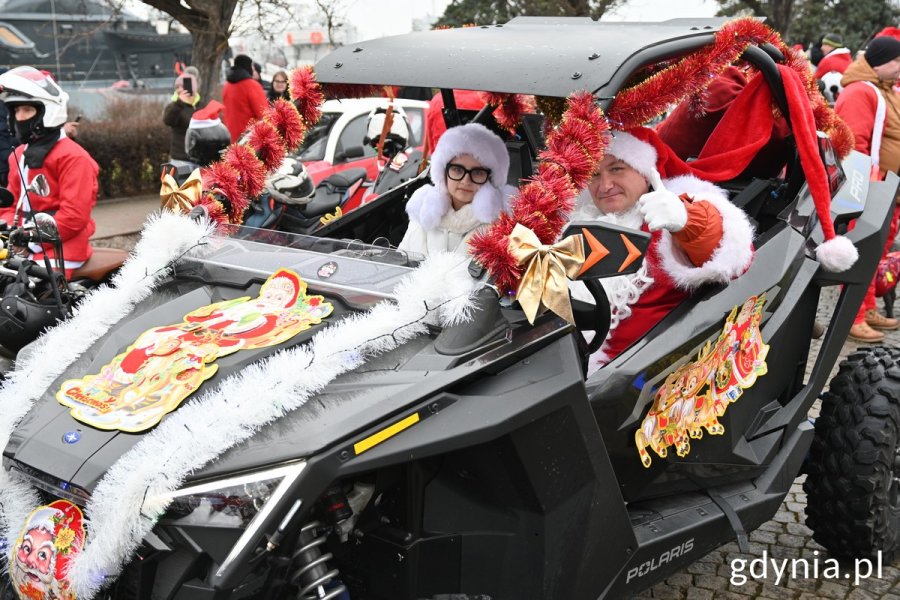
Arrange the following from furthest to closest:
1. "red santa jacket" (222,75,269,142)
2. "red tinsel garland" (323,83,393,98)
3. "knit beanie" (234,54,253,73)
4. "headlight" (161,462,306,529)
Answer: "knit beanie" (234,54,253,73) < "red santa jacket" (222,75,269,142) < "red tinsel garland" (323,83,393,98) < "headlight" (161,462,306,529)

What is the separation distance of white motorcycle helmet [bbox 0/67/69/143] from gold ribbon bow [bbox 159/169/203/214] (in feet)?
7.32

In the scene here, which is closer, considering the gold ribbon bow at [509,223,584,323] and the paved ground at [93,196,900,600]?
the gold ribbon bow at [509,223,584,323]

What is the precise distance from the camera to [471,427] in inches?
89.1

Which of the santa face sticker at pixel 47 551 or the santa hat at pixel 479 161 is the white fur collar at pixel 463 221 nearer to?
the santa hat at pixel 479 161

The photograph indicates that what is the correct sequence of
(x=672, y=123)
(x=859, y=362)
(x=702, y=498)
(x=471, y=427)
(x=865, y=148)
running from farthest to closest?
1. (x=865, y=148)
2. (x=672, y=123)
3. (x=859, y=362)
4. (x=702, y=498)
5. (x=471, y=427)

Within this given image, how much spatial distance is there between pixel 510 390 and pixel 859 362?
6.60ft

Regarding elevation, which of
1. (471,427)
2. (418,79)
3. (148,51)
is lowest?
(148,51)

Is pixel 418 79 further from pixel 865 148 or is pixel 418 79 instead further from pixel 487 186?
pixel 865 148

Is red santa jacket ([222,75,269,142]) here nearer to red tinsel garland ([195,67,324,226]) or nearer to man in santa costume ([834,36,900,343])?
man in santa costume ([834,36,900,343])

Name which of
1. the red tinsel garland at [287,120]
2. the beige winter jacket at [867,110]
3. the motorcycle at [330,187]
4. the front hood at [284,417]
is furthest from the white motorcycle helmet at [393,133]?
the front hood at [284,417]

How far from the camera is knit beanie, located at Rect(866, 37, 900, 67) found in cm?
671

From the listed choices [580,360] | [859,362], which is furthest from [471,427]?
[859,362]

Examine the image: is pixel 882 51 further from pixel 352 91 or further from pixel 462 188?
pixel 352 91

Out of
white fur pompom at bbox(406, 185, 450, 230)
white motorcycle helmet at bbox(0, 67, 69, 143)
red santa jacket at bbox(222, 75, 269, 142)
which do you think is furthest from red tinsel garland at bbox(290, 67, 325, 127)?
red santa jacket at bbox(222, 75, 269, 142)
